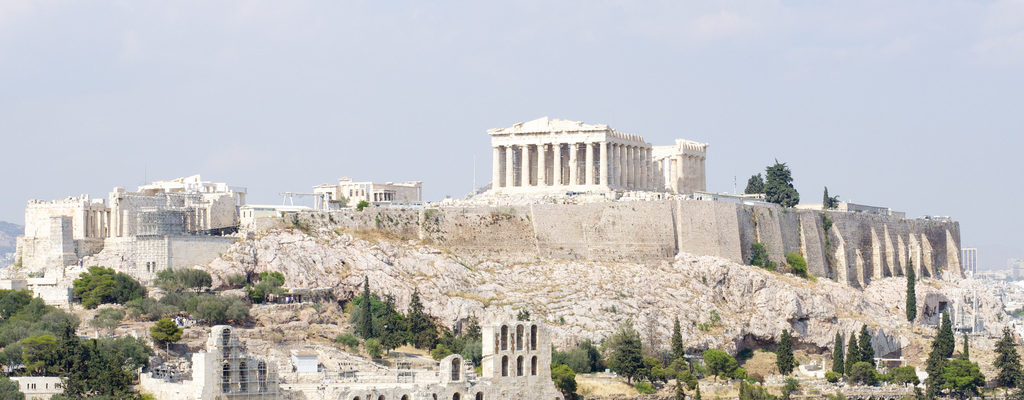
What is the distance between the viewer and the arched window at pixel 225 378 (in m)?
64.2

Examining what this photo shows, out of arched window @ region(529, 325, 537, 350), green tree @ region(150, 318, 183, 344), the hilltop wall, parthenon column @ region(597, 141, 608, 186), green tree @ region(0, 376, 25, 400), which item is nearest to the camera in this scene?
green tree @ region(0, 376, 25, 400)

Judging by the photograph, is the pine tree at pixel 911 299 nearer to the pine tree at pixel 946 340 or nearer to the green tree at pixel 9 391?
A: the pine tree at pixel 946 340

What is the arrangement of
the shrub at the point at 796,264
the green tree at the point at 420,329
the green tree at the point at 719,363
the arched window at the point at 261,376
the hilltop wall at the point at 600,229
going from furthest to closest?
the shrub at the point at 796,264 < the hilltop wall at the point at 600,229 < the green tree at the point at 719,363 < the green tree at the point at 420,329 < the arched window at the point at 261,376

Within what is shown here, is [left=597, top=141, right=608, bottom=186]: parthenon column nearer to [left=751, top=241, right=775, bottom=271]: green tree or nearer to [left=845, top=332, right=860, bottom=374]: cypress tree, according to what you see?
[left=751, top=241, right=775, bottom=271]: green tree

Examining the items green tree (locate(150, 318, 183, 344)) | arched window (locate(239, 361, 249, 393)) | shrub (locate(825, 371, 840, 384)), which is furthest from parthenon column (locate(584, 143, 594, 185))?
arched window (locate(239, 361, 249, 393))

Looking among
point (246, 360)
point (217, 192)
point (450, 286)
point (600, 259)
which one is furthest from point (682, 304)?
point (246, 360)

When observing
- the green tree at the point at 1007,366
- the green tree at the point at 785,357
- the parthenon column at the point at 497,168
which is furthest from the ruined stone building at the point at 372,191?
the green tree at the point at 1007,366

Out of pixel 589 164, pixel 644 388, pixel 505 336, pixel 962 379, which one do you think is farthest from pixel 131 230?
pixel 962 379

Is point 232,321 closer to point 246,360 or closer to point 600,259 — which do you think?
point 246,360

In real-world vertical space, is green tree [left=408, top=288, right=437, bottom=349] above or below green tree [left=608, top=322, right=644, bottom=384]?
above

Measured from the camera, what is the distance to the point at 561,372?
8031 cm

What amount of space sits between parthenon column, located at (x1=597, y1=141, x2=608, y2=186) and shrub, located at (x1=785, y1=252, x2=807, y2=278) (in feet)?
44.9

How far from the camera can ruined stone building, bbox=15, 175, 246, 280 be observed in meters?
85.6

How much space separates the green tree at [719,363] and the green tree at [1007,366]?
59.9 ft
